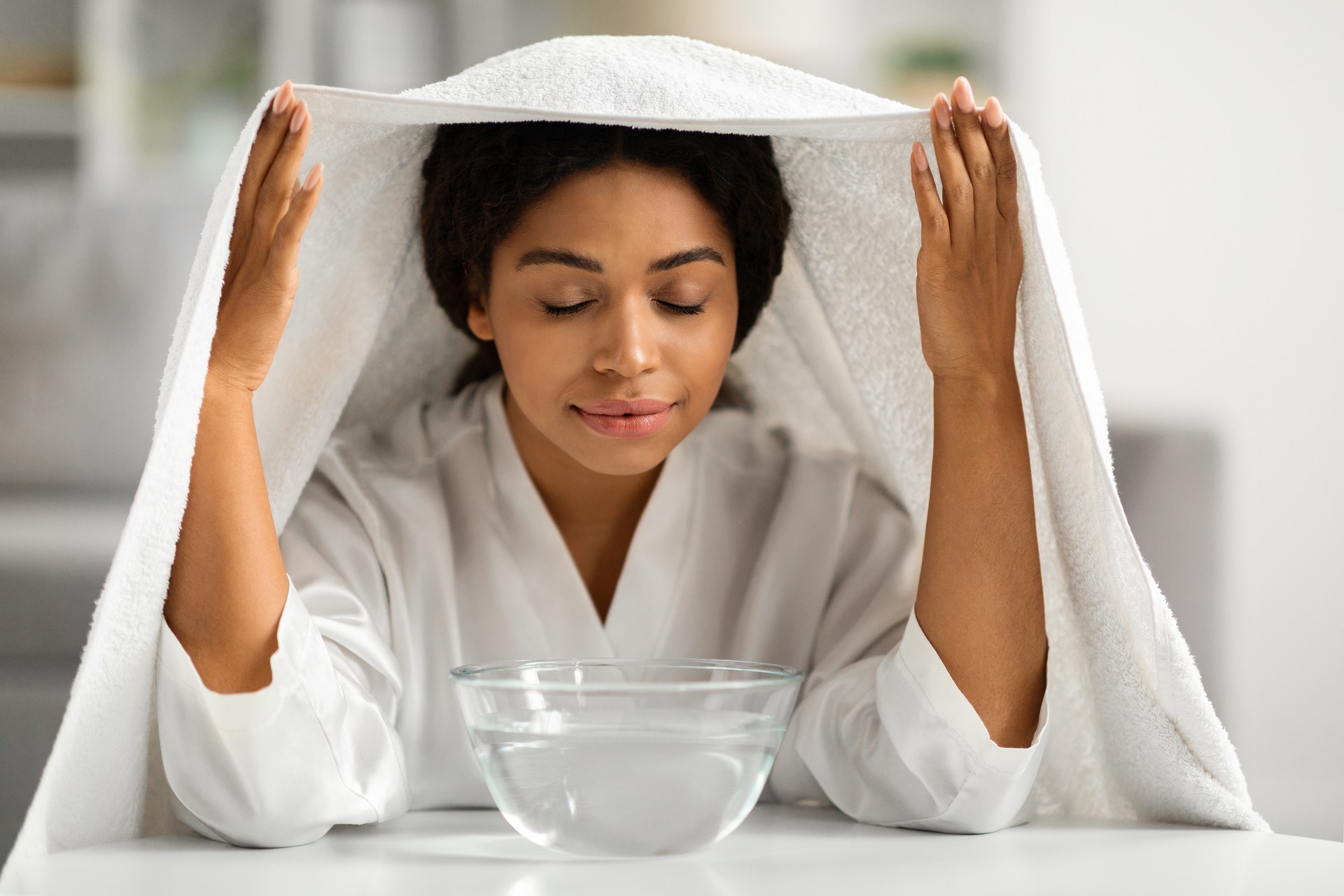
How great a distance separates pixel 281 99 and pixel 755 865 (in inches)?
19.6

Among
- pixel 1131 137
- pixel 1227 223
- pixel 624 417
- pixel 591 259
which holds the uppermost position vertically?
pixel 1131 137

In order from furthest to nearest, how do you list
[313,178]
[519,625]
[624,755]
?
[519,625] < [313,178] < [624,755]

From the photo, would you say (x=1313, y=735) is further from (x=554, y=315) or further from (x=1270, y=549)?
(x=554, y=315)

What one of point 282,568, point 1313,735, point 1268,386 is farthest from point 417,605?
point 1268,386

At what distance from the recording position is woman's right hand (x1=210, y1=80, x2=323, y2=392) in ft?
2.33

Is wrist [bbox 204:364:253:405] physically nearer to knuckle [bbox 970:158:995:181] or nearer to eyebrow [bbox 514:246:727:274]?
eyebrow [bbox 514:246:727:274]

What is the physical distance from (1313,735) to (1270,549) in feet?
1.40

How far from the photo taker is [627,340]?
32.1 inches

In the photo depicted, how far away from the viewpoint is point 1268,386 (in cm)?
303

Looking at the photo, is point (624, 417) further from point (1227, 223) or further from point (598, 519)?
point (1227, 223)

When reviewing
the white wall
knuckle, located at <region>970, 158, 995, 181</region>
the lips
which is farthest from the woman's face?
the white wall

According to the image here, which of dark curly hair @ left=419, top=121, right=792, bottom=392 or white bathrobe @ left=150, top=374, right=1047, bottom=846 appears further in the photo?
Answer: dark curly hair @ left=419, top=121, right=792, bottom=392

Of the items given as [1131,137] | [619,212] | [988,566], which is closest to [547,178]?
[619,212]

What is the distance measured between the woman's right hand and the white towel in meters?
0.01
